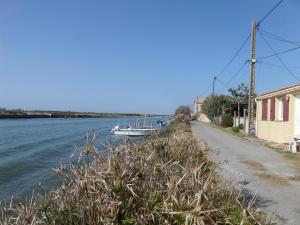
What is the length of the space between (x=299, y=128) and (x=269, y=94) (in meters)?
6.49

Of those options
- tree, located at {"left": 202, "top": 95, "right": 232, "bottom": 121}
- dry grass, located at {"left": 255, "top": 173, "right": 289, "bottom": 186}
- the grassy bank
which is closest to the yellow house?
dry grass, located at {"left": 255, "top": 173, "right": 289, "bottom": 186}

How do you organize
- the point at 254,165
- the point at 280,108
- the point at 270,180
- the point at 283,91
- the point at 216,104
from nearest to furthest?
1. the point at 270,180
2. the point at 254,165
3. the point at 283,91
4. the point at 280,108
5. the point at 216,104

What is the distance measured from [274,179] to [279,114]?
14586 mm

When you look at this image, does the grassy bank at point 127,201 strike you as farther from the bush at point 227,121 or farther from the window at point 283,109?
the bush at point 227,121

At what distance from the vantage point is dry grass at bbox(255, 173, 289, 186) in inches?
420

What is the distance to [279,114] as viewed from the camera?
990 inches

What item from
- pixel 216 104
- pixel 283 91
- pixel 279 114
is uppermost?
pixel 216 104

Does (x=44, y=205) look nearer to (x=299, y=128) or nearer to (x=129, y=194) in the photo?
(x=129, y=194)

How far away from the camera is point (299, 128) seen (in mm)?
20719

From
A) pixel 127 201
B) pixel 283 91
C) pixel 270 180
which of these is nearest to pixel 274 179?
pixel 270 180

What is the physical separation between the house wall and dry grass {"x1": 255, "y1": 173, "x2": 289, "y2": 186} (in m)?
10.2

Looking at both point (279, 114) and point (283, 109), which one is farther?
point (279, 114)

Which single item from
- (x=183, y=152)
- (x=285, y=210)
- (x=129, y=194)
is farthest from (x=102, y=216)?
(x=183, y=152)

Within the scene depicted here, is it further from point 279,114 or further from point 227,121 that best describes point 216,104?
point 279,114
